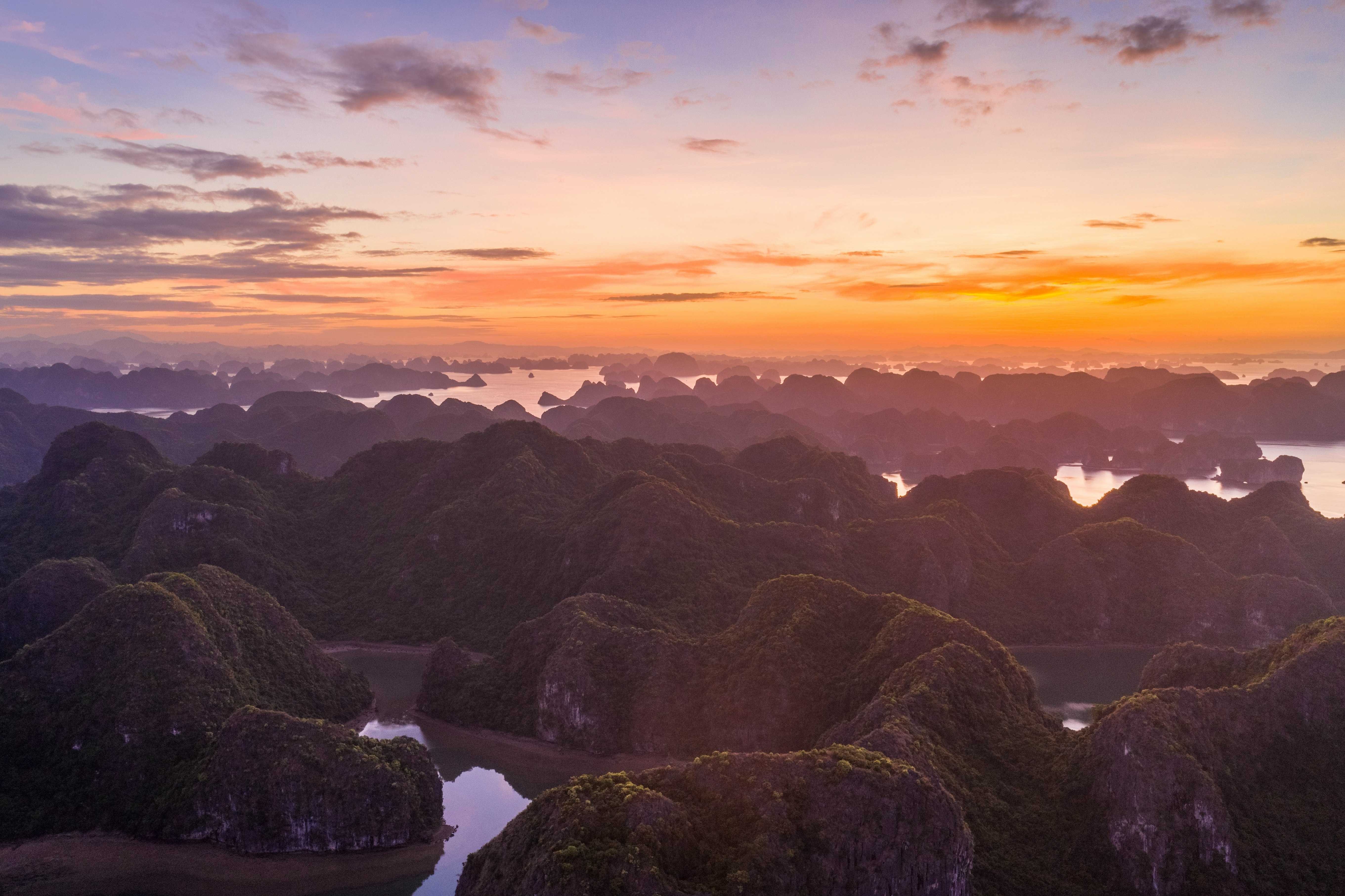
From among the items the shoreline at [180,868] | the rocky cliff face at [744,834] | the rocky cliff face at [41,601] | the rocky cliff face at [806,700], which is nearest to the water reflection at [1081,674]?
the rocky cliff face at [806,700]

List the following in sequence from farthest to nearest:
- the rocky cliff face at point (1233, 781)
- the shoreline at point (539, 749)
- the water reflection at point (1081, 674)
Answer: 1. the water reflection at point (1081, 674)
2. the shoreline at point (539, 749)
3. the rocky cliff face at point (1233, 781)

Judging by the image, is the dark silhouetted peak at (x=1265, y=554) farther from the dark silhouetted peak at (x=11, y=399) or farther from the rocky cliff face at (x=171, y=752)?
the dark silhouetted peak at (x=11, y=399)

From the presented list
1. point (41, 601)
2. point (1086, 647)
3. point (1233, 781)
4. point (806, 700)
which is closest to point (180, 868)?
point (41, 601)

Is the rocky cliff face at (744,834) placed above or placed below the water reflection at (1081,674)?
above

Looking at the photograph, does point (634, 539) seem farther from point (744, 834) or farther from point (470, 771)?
point (744, 834)

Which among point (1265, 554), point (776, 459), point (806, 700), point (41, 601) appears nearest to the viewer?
point (806, 700)

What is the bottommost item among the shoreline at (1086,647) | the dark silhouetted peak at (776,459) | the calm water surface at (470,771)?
the calm water surface at (470,771)
